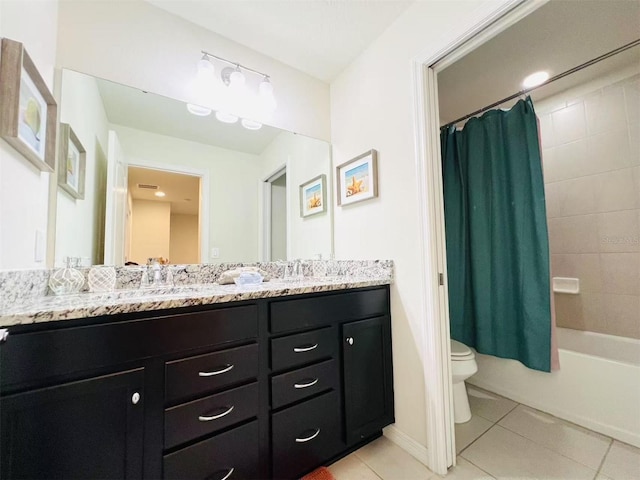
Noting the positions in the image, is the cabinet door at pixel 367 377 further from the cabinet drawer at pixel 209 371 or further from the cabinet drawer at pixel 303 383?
the cabinet drawer at pixel 209 371

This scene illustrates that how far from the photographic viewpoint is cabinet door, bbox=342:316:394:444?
1241 millimetres

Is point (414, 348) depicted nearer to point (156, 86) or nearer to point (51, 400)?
point (51, 400)

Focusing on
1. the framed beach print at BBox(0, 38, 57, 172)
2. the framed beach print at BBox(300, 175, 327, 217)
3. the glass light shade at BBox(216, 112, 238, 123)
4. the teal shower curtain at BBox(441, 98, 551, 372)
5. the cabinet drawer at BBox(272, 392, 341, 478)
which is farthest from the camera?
the framed beach print at BBox(300, 175, 327, 217)

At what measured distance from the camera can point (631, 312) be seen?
1.78 m

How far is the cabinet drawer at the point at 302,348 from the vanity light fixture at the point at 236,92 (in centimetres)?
132

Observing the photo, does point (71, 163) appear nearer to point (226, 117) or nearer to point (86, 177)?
point (86, 177)

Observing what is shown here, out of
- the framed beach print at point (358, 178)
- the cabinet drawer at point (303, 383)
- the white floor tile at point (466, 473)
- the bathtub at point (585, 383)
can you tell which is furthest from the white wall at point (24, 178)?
the bathtub at point (585, 383)

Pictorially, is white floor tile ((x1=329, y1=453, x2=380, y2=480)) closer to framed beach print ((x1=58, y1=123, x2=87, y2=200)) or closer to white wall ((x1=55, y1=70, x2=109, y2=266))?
white wall ((x1=55, y1=70, x2=109, y2=266))

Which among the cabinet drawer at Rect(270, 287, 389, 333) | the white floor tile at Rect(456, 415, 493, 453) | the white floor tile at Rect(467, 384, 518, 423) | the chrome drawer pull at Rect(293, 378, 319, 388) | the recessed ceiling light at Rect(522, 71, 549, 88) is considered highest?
the recessed ceiling light at Rect(522, 71, 549, 88)

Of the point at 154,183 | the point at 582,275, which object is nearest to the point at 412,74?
the point at 154,183

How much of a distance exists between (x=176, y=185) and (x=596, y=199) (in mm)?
2917

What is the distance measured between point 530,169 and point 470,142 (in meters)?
0.46

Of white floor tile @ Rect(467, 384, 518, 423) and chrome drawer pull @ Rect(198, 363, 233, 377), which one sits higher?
chrome drawer pull @ Rect(198, 363, 233, 377)

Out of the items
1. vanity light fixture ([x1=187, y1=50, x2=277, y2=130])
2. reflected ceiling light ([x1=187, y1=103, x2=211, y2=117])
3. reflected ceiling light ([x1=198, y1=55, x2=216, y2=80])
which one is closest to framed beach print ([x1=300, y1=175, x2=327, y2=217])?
vanity light fixture ([x1=187, y1=50, x2=277, y2=130])
